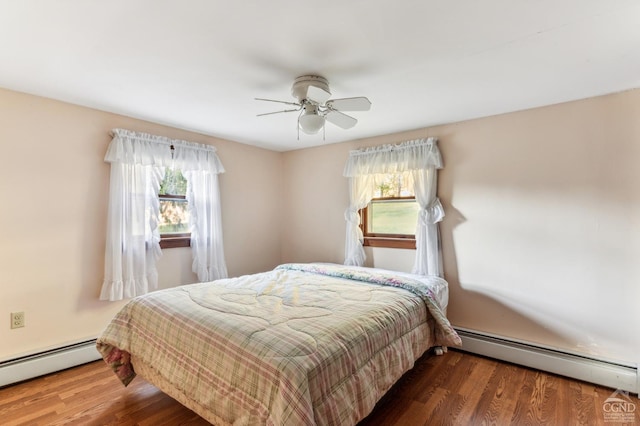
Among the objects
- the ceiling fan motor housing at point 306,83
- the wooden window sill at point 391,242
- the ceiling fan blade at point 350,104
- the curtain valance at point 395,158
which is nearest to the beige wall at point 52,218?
the ceiling fan motor housing at point 306,83

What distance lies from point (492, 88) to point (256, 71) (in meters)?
1.72

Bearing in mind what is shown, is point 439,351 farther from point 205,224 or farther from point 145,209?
point 145,209

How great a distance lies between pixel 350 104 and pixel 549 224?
1.98m

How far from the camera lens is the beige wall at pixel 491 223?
91.0 inches

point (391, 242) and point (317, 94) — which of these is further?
point (391, 242)

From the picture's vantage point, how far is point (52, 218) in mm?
2510

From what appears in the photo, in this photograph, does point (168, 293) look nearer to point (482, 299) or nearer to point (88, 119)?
point (88, 119)

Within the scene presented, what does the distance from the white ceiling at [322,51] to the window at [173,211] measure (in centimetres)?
84

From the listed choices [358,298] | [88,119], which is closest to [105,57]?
[88,119]

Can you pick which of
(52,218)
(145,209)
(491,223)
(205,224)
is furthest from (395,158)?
(52,218)

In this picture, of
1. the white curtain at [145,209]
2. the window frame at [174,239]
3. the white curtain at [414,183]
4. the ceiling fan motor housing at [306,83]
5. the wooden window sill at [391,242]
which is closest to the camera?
the ceiling fan motor housing at [306,83]

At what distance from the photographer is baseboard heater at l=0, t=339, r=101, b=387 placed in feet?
7.46

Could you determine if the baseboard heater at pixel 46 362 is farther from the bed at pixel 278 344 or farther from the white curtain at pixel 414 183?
the white curtain at pixel 414 183

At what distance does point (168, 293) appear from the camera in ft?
7.44
